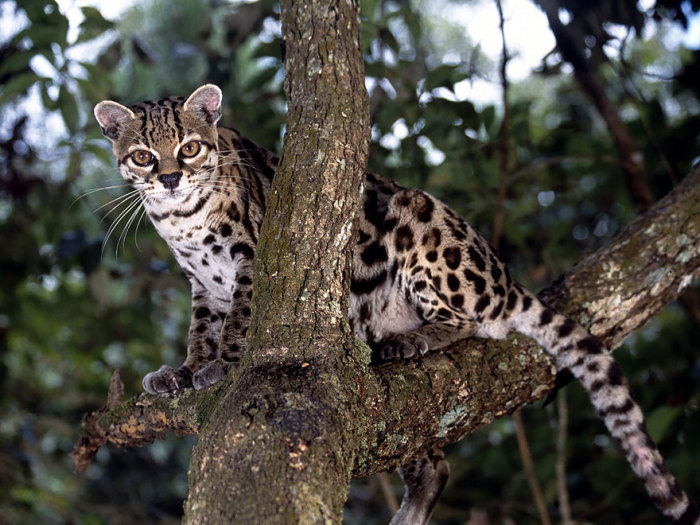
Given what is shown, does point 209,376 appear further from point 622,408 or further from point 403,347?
point 622,408

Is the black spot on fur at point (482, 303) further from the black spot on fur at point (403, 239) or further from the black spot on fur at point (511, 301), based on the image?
the black spot on fur at point (403, 239)

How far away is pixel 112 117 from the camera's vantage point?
14.1ft

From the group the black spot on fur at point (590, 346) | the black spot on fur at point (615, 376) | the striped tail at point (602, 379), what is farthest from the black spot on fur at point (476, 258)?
the black spot on fur at point (615, 376)

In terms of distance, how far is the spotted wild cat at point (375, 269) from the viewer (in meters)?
4.04

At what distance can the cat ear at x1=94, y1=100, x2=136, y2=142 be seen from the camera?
13.8ft

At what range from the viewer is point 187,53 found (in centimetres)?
744

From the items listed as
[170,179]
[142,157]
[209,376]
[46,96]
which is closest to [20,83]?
[46,96]

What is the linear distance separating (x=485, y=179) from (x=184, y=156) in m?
2.49

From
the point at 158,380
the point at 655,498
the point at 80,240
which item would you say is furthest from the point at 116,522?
the point at 655,498

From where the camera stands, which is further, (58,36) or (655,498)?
(58,36)

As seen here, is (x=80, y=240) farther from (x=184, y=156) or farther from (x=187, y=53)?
(x=187, y=53)

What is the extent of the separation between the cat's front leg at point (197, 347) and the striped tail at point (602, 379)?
5.90ft

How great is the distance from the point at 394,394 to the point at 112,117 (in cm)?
236

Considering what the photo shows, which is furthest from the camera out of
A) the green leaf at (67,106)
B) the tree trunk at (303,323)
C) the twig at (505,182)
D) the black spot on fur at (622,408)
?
the twig at (505,182)
